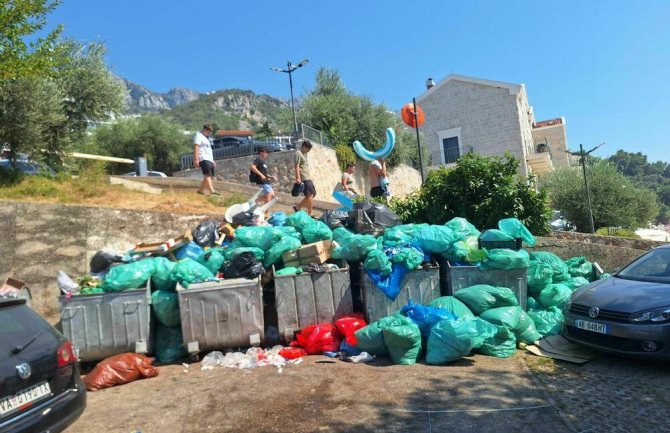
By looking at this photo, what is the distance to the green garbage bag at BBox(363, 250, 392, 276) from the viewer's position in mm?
5586

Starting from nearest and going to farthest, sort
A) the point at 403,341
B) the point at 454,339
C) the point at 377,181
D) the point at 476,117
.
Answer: the point at 454,339 → the point at 403,341 → the point at 377,181 → the point at 476,117

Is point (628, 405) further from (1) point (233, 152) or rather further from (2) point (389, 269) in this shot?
(1) point (233, 152)

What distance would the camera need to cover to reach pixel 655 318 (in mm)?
4406

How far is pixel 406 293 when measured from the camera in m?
5.73

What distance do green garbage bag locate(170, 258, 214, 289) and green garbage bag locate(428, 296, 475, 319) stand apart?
2.80 meters

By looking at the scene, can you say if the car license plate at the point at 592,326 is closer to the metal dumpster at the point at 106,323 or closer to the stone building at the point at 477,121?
the metal dumpster at the point at 106,323

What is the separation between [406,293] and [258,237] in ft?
7.13

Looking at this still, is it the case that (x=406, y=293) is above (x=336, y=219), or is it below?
below

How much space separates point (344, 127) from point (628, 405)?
18597 mm

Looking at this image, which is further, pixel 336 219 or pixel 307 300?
pixel 336 219

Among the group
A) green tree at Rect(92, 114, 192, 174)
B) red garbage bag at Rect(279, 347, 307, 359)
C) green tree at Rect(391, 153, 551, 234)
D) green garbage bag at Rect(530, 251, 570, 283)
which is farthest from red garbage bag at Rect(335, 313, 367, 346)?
green tree at Rect(92, 114, 192, 174)

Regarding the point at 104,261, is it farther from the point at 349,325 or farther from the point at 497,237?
the point at 497,237

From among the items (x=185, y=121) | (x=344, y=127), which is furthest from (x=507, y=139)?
(x=185, y=121)

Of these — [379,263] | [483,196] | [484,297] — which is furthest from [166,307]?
[483,196]
